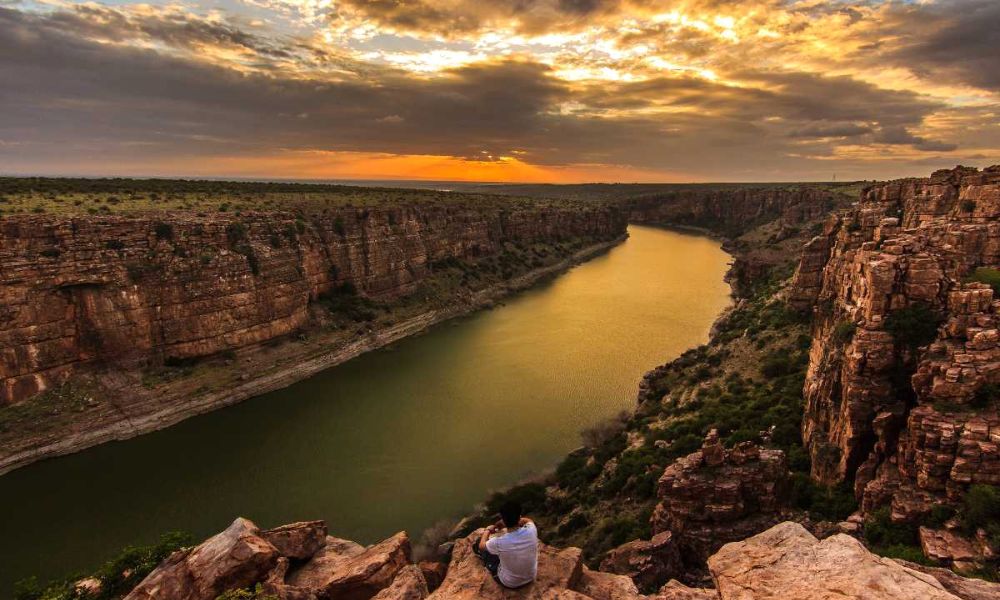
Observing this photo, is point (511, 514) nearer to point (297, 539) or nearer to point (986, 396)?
point (297, 539)

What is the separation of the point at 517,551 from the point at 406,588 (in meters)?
2.71

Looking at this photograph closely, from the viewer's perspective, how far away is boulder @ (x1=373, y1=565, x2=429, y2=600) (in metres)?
8.26

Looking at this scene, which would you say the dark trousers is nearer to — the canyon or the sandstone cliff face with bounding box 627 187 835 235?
the canyon

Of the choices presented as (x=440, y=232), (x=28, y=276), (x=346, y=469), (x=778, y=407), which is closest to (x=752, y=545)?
(x=778, y=407)

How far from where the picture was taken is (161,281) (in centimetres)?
3534

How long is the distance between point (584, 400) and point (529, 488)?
12.1 metres

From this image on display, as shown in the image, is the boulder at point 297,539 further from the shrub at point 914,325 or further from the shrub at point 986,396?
the shrub at point 914,325

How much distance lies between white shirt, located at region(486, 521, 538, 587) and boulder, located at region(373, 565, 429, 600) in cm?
211

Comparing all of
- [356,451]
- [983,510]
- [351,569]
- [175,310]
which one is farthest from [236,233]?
[983,510]

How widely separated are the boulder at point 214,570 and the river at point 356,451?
13.7m

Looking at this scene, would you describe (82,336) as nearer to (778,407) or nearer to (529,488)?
(529,488)

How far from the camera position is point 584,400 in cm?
3416

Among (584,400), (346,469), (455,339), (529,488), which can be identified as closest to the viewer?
(529,488)

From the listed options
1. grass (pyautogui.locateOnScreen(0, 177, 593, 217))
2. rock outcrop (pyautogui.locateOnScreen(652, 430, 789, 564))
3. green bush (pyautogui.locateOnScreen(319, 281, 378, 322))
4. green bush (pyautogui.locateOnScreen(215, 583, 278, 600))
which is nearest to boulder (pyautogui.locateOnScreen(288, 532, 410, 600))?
green bush (pyautogui.locateOnScreen(215, 583, 278, 600))
